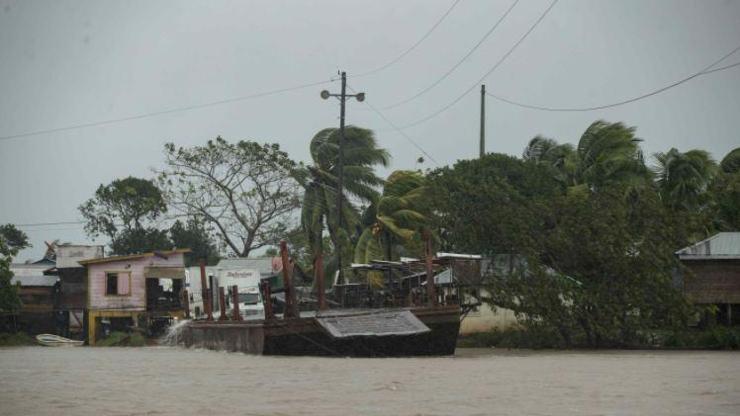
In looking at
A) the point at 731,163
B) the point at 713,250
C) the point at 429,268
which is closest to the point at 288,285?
the point at 429,268

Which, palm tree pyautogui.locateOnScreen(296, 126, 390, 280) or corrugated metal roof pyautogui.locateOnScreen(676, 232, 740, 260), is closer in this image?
corrugated metal roof pyautogui.locateOnScreen(676, 232, 740, 260)

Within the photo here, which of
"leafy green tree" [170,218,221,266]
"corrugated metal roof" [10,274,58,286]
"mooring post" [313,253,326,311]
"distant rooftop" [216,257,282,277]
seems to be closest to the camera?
"mooring post" [313,253,326,311]

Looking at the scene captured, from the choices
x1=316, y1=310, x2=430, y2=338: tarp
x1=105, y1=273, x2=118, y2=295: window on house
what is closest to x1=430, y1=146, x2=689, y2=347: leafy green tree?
x1=316, y1=310, x2=430, y2=338: tarp

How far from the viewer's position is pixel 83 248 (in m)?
53.7

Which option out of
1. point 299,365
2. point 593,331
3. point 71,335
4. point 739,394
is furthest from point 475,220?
point 71,335

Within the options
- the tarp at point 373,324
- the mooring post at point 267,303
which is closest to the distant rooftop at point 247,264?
the mooring post at point 267,303

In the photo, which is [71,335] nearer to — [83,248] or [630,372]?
[83,248]

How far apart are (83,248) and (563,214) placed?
3098 cm

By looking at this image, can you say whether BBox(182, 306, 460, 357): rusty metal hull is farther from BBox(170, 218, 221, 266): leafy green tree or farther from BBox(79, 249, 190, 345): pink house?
BBox(170, 218, 221, 266): leafy green tree

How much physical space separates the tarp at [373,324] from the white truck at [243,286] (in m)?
14.2

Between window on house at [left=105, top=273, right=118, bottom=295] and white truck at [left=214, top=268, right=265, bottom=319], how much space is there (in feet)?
38.1

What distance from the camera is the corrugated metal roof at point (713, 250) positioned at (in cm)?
2997

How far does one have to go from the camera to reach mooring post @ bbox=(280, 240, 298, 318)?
2425 cm

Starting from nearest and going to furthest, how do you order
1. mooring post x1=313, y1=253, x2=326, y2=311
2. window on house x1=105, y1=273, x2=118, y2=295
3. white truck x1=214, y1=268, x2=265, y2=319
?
mooring post x1=313, y1=253, x2=326, y2=311, white truck x1=214, y1=268, x2=265, y2=319, window on house x1=105, y1=273, x2=118, y2=295
